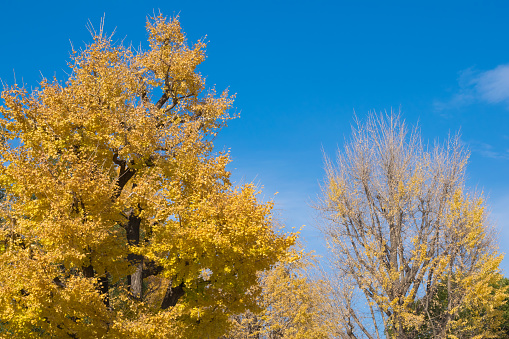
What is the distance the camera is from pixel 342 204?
18.8 meters

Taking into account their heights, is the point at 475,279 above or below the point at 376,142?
below

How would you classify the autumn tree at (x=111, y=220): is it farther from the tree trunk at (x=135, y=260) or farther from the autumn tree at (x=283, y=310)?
the autumn tree at (x=283, y=310)

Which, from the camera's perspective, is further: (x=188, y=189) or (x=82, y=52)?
(x=82, y=52)

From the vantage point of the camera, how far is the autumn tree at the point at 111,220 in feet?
36.2

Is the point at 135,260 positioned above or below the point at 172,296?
above

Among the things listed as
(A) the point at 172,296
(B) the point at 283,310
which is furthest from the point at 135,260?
(B) the point at 283,310

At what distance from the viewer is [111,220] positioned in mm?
12766

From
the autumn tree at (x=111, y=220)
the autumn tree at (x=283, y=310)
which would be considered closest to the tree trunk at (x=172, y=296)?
the autumn tree at (x=111, y=220)

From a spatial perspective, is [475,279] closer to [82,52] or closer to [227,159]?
[227,159]

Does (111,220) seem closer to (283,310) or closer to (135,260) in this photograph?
(135,260)

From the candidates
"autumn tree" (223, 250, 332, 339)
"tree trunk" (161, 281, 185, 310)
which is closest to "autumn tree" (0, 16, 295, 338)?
"tree trunk" (161, 281, 185, 310)

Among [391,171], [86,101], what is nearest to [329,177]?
[391,171]

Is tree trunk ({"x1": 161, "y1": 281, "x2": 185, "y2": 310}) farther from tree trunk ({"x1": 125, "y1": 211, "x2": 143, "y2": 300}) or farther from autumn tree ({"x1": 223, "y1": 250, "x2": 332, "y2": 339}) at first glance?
autumn tree ({"x1": 223, "y1": 250, "x2": 332, "y2": 339})

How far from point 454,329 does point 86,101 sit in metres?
17.1
